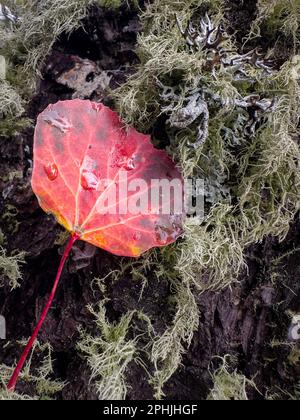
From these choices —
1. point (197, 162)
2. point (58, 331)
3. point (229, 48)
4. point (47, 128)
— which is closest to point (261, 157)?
point (197, 162)

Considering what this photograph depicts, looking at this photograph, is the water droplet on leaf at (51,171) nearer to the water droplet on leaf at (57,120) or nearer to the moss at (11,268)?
the water droplet on leaf at (57,120)

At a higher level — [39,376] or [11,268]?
[11,268]

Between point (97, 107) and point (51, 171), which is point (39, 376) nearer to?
point (51, 171)

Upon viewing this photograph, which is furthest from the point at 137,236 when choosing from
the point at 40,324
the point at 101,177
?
the point at 40,324

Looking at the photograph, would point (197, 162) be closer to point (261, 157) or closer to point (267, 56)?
point (261, 157)

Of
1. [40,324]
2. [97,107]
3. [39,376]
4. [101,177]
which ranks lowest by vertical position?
[39,376]

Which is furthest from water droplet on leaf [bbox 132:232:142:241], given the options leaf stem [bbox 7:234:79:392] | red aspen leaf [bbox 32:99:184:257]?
leaf stem [bbox 7:234:79:392]

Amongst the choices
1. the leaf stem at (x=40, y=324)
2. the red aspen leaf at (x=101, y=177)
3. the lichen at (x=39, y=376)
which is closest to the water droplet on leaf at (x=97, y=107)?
the red aspen leaf at (x=101, y=177)
